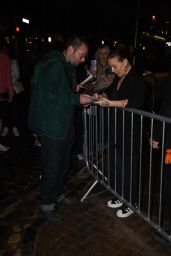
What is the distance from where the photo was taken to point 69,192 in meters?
4.75

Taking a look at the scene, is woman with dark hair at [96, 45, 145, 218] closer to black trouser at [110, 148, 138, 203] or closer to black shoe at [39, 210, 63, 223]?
black trouser at [110, 148, 138, 203]

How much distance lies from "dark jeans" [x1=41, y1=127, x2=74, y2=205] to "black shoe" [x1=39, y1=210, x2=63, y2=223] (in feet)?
0.44

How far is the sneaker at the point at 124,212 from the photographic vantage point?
400cm

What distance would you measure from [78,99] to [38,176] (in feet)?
7.37

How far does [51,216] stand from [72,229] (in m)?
0.40

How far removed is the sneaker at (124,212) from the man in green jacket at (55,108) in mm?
890

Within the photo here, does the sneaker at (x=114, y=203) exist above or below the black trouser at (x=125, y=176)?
below

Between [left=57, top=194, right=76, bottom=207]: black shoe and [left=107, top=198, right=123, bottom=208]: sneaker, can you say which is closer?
[left=107, top=198, right=123, bottom=208]: sneaker

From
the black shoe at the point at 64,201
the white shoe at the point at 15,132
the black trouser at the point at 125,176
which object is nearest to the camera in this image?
the black trouser at the point at 125,176

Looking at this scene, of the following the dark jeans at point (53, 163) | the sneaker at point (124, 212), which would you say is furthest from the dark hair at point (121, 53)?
the sneaker at point (124, 212)

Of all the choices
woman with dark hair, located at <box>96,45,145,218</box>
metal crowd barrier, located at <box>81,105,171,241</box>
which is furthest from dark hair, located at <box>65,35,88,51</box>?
metal crowd barrier, located at <box>81,105,171,241</box>

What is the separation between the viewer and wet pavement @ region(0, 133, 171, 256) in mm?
3402

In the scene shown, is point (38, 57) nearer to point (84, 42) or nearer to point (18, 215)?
point (84, 42)

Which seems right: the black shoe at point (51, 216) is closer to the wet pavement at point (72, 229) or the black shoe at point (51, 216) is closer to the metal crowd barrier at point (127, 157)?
the wet pavement at point (72, 229)
